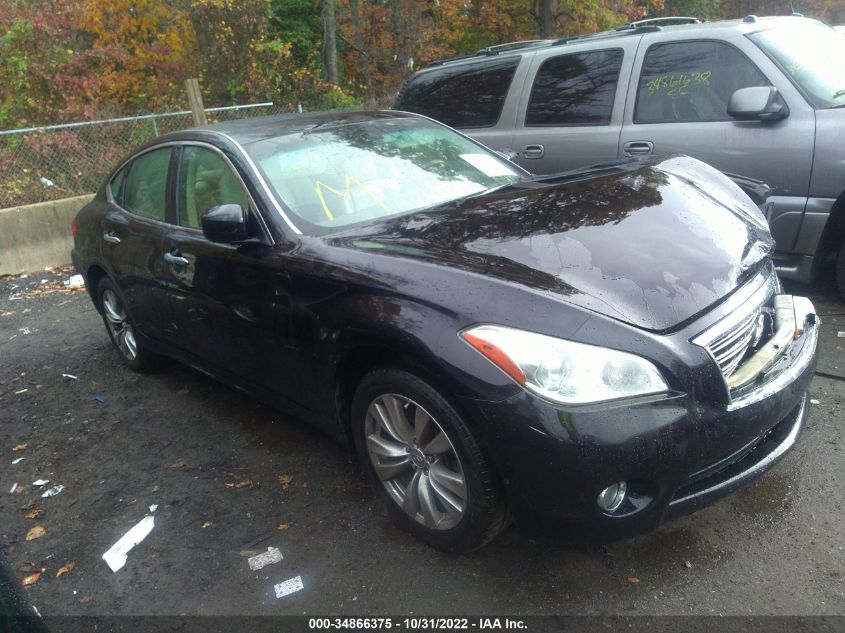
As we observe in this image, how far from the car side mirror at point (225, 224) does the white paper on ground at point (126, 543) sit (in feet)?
4.56

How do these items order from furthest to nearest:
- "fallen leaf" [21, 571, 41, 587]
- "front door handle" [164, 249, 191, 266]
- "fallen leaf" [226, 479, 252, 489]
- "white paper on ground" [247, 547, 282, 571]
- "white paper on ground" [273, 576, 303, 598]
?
"front door handle" [164, 249, 191, 266], "fallen leaf" [226, 479, 252, 489], "fallen leaf" [21, 571, 41, 587], "white paper on ground" [247, 547, 282, 571], "white paper on ground" [273, 576, 303, 598]

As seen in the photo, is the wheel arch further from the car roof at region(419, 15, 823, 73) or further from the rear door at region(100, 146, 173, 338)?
the car roof at region(419, 15, 823, 73)

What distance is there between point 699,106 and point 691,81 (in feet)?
0.66

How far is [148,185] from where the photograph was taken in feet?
14.6

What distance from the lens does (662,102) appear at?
16.9 feet

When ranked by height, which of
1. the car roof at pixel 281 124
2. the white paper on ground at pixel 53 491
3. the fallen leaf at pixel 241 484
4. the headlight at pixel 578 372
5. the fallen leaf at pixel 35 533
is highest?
the car roof at pixel 281 124

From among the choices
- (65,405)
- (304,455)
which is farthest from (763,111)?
(65,405)

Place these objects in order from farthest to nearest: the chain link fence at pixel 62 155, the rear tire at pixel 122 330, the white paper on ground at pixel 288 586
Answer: the chain link fence at pixel 62 155 → the rear tire at pixel 122 330 → the white paper on ground at pixel 288 586

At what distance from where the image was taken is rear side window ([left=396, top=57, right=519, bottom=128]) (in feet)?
20.1

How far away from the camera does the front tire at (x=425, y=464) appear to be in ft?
8.08

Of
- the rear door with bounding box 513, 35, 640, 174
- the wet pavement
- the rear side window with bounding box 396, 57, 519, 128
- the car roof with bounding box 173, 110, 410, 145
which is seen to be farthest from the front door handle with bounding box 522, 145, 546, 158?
the wet pavement

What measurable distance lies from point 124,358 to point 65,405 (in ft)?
1.89

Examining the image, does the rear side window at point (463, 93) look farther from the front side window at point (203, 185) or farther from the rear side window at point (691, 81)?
the front side window at point (203, 185)

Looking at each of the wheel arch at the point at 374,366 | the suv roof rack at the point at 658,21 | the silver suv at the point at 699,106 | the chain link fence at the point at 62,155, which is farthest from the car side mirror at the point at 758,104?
the chain link fence at the point at 62,155
